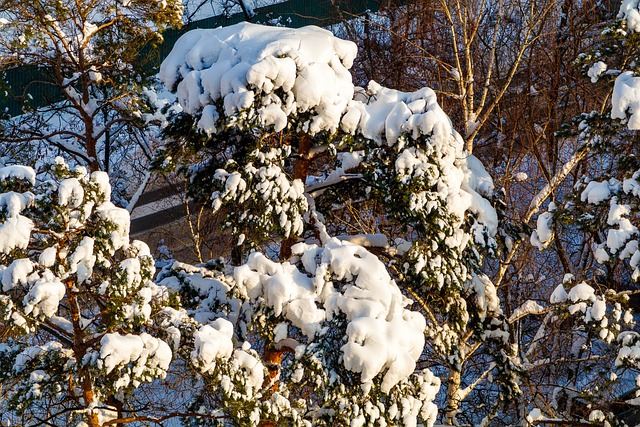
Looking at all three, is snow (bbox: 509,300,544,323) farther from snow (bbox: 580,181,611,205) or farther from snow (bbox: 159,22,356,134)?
snow (bbox: 159,22,356,134)

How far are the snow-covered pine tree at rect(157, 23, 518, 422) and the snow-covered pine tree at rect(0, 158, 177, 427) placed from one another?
1.26 m

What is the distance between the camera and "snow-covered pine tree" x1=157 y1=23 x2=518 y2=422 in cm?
727

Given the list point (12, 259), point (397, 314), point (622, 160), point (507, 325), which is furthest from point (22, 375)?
point (622, 160)

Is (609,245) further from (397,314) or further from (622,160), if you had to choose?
(397,314)

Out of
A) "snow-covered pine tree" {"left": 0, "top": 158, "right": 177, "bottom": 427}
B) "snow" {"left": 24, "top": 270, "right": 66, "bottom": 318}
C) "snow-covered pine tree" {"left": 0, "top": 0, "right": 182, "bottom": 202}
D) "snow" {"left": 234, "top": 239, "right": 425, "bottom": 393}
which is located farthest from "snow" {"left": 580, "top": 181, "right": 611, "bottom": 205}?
"snow-covered pine tree" {"left": 0, "top": 0, "right": 182, "bottom": 202}

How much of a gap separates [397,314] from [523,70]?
35.6ft

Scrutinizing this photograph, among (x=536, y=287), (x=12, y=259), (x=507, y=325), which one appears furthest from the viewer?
(x=536, y=287)

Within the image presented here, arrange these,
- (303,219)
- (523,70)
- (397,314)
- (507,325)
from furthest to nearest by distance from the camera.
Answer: (523,70), (507,325), (303,219), (397,314)

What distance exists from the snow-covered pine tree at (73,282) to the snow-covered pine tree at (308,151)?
49.7 inches

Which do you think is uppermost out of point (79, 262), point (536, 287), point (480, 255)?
point (79, 262)

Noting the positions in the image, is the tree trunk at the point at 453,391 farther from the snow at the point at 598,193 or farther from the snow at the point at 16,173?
the snow at the point at 16,173

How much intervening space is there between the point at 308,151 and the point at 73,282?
8.97ft

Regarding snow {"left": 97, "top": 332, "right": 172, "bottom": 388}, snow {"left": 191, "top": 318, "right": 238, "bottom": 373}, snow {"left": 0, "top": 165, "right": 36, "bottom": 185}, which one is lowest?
snow {"left": 191, "top": 318, "right": 238, "bottom": 373}

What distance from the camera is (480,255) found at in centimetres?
838
